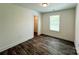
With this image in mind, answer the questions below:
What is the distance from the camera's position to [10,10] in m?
3.34

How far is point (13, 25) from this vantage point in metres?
3.56

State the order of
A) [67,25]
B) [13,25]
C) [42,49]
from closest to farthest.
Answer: [42,49] < [13,25] < [67,25]

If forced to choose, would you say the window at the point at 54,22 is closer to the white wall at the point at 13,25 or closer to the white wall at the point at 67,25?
the white wall at the point at 67,25

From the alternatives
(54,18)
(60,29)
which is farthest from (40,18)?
(60,29)

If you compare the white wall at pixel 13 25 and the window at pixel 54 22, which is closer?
the white wall at pixel 13 25

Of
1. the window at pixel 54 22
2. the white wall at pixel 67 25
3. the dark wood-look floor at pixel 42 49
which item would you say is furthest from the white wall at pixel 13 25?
the white wall at pixel 67 25

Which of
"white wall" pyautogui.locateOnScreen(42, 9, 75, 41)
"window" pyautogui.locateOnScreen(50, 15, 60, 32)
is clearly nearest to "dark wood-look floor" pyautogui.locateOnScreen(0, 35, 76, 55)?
"white wall" pyautogui.locateOnScreen(42, 9, 75, 41)

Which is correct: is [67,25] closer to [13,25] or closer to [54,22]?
[54,22]

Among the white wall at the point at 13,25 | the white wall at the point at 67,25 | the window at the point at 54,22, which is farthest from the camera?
the window at the point at 54,22

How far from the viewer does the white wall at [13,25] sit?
303 centimetres

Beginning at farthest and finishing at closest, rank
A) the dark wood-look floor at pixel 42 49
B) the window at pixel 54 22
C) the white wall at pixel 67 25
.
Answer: the window at pixel 54 22 → the white wall at pixel 67 25 → the dark wood-look floor at pixel 42 49

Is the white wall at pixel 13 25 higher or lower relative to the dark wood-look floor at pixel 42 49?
higher

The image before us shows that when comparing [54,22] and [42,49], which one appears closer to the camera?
[42,49]

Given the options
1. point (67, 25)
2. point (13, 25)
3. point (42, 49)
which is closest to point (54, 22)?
point (67, 25)
